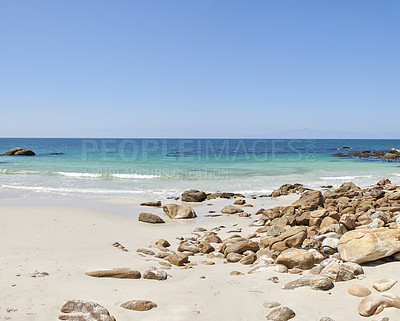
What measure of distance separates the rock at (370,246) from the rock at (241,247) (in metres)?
Answer: 1.93

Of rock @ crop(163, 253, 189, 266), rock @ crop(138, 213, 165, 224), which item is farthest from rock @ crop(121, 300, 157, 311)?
rock @ crop(138, 213, 165, 224)

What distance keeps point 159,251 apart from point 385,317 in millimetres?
4590

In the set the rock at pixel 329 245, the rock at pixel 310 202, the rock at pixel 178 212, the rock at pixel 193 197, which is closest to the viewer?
the rock at pixel 329 245

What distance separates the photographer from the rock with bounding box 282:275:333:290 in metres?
4.30

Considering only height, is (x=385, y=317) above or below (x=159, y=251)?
above

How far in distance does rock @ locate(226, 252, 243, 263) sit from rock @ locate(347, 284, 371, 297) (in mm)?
2448

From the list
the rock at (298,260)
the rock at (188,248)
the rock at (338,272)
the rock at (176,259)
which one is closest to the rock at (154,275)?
the rock at (176,259)

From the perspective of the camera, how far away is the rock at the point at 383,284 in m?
4.13

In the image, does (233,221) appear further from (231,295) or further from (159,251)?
(231,295)

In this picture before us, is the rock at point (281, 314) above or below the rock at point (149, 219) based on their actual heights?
above

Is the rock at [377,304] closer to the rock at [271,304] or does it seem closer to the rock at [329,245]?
the rock at [271,304]

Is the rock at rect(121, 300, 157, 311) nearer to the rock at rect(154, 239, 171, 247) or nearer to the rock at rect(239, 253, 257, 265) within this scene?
the rock at rect(239, 253, 257, 265)

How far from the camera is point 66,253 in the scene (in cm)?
623

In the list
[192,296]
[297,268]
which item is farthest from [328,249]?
[192,296]
